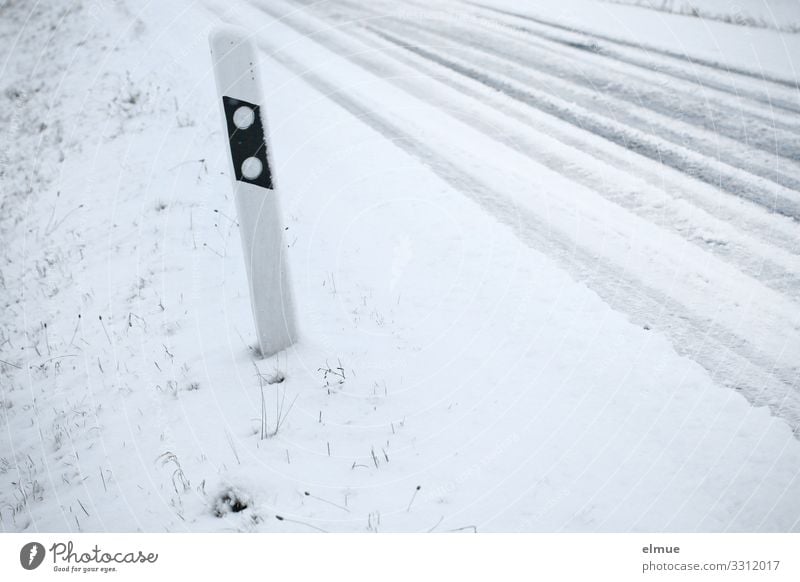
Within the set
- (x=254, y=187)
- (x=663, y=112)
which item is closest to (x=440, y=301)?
(x=254, y=187)

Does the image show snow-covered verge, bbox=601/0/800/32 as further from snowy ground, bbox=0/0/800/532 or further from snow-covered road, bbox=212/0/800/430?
snow-covered road, bbox=212/0/800/430

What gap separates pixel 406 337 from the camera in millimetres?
4188

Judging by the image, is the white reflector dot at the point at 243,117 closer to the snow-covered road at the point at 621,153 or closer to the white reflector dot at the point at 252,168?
the white reflector dot at the point at 252,168

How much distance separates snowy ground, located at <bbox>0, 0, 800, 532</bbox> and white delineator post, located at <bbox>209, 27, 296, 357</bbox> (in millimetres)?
313

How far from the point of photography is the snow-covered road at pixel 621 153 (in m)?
4.22

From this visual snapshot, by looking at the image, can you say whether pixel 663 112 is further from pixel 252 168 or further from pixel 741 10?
pixel 252 168

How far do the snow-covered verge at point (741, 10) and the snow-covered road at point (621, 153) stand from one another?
1620 mm

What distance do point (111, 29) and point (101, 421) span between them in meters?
11.4

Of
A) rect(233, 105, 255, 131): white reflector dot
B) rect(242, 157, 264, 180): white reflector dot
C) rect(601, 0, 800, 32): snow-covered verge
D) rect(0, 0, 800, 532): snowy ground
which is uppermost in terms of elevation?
rect(601, 0, 800, 32): snow-covered verge

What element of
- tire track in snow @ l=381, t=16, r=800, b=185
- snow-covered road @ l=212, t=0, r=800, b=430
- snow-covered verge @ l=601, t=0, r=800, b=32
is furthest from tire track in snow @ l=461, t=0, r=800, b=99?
snow-covered verge @ l=601, t=0, r=800, b=32

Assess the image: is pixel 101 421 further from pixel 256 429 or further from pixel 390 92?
pixel 390 92

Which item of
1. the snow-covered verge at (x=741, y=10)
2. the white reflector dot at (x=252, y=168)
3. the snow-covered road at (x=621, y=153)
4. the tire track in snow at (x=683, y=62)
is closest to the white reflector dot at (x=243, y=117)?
the white reflector dot at (x=252, y=168)

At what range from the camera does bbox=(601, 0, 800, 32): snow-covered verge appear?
8.34m

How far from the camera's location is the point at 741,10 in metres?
8.96
